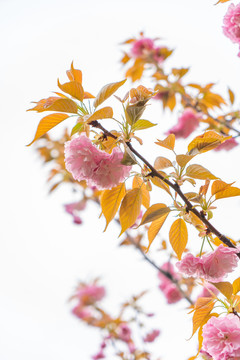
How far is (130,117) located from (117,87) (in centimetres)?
5

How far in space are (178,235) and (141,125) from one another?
217mm

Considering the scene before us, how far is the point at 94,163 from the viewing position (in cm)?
49

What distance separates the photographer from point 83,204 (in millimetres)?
1747

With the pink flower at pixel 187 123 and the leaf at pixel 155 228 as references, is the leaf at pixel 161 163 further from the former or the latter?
the pink flower at pixel 187 123

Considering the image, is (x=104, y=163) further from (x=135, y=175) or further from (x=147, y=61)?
(x=147, y=61)

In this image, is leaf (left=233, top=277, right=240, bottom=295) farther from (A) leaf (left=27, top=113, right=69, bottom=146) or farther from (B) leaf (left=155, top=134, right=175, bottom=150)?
(A) leaf (left=27, top=113, right=69, bottom=146)

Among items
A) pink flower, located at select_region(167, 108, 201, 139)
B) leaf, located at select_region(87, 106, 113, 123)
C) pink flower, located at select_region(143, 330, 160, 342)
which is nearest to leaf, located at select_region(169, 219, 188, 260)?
leaf, located at select_region(87, 106, 113, 123)

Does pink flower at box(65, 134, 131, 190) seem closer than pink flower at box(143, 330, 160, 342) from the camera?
Yes

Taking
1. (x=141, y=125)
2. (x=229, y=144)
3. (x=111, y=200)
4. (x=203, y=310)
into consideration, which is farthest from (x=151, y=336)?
(x=141, y=125)

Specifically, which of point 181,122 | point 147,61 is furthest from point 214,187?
point 147,61

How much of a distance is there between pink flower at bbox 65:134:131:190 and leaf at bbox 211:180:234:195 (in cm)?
16

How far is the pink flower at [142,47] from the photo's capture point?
162cm

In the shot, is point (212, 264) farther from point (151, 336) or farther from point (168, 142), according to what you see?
point (151, 336)

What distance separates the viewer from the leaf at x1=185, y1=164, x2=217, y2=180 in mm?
488
